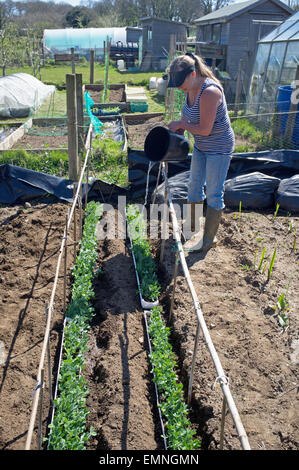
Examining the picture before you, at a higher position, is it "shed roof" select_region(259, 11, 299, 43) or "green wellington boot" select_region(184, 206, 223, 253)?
"shed roof" select_region(259, 11, 299, 43)

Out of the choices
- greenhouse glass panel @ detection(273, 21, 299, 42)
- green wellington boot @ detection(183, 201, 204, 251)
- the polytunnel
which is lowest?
green wellington boot @ detection(183, 201, 204, 251)

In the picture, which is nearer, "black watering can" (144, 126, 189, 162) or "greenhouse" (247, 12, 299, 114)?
"black watering can" (144, 126, 189, 162)

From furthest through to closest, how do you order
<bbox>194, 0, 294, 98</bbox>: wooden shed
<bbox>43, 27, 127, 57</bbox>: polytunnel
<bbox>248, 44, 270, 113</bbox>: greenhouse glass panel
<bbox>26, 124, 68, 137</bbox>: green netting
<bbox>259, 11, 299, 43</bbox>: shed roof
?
<bbox>43, 27, 127, 57</bbox>: polytunnel, <bbox>194, 0, 294, 98</bbox>: wooden shed, <bbox>248, 44, 270, 113</bbox>: greenhouse glass panel, <bbox>259, 11, 299, 43</bbox>: shed roof, <bbox>26, 124, 68, 137</bbox>: green netting

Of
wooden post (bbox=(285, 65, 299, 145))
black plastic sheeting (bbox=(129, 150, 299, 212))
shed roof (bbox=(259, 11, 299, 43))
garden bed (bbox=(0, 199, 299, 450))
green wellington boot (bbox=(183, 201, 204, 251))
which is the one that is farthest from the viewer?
shed roof (bbox=(259, 11, 299, 43))

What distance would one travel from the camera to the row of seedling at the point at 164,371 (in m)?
2.37

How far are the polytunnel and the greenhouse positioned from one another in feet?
69.9

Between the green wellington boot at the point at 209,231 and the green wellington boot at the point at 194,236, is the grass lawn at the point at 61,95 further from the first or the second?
the green wellington boot at the point at 209,231

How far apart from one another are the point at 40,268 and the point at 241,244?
2.22 m

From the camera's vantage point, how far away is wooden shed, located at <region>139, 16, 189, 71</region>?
25.6 metres

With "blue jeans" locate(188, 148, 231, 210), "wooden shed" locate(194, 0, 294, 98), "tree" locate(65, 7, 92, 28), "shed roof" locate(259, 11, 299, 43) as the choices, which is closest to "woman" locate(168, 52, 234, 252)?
"blue jeans" locate(188, 148, 231, 210)

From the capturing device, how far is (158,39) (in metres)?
26.3

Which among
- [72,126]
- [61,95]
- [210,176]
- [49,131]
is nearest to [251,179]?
[210,176]

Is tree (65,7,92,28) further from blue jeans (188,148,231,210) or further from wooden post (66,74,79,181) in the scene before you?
blue jeans (188,148,231,210)

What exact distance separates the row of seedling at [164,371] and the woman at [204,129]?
684mm
